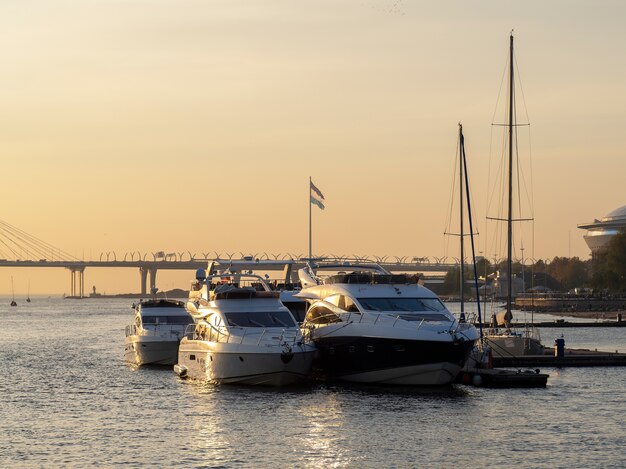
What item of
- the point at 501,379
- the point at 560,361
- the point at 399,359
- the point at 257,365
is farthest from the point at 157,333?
the point at 501,379

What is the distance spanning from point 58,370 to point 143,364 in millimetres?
4176

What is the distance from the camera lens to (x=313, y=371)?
51.6m

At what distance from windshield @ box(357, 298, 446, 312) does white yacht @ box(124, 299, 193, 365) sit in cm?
1503

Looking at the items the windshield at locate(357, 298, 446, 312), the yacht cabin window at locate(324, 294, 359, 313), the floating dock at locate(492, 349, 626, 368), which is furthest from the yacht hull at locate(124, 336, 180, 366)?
the floating dock at locate(492, 349, 626, 368)

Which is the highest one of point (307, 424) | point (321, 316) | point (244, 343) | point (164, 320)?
point (321, 316)

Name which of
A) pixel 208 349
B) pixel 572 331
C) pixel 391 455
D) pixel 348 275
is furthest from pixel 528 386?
pixel 572 331

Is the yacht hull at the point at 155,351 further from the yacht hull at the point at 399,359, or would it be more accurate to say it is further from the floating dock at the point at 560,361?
the floating dock at the point at 560,361

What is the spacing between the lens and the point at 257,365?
158 ft

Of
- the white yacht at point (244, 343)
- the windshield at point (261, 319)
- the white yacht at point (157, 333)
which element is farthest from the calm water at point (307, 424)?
the white yacht at point (157, 333)

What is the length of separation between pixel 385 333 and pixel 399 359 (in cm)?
113

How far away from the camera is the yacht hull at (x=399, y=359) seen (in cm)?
4672

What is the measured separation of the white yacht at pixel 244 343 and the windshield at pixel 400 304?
2.83 m

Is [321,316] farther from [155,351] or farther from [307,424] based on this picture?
[155,351]

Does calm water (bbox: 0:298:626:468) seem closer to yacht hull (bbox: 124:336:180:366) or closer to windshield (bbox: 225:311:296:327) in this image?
windshield (bbox: 225:311:296:327)
